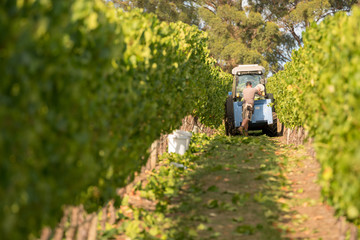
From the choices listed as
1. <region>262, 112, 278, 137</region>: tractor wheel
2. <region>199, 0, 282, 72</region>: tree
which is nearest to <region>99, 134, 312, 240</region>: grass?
<region>262, 112, 278, 137</region>: tractor wheel

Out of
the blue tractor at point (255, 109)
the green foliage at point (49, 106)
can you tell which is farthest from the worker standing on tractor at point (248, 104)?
the green foliage at point (49, 106)

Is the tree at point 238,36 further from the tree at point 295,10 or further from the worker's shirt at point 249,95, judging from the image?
the worker's shirt at point 249,95

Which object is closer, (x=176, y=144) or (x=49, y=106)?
(x=49, y=106)

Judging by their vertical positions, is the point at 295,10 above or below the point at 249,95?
above

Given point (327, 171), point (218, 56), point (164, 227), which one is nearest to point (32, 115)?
point (327, 171)

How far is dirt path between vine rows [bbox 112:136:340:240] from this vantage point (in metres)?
5.55

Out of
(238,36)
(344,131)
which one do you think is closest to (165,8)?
(238,36)

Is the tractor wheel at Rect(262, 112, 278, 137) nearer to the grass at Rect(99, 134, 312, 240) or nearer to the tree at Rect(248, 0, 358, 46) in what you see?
the grass at Rect(99, 134, 312, 240)

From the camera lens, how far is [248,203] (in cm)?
670

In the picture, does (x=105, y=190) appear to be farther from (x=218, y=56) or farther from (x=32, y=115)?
(x=218, y=56)

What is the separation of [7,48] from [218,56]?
46.5m

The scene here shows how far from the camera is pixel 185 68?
9.41 meters

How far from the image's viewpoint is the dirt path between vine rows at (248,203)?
555 centimetres

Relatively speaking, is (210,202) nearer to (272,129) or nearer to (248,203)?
(248,203)
